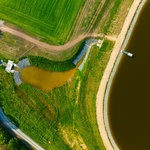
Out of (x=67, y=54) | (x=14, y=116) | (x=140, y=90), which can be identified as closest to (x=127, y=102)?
(x=140, y=90)

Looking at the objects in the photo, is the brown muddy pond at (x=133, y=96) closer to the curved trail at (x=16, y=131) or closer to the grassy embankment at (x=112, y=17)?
the grassy embankment at (x=112, y=17)

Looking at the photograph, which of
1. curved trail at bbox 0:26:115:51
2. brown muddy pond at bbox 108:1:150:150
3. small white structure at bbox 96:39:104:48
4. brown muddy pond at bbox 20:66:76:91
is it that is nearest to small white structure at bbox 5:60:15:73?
brown muddy pond at bbox 20:66:76:91

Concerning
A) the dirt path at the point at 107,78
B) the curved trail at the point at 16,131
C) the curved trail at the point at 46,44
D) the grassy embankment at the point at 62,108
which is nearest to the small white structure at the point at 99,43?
the grassy embankment at the point at 62,108

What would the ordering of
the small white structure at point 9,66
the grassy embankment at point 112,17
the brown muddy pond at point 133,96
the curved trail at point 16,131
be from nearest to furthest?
the brown muddy pond at point 133,96 < the curved trail at point 16,131 < the grassy embankment at point 112,17 < the small white structure at point 9,66

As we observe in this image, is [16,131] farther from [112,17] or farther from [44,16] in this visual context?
[112,17]

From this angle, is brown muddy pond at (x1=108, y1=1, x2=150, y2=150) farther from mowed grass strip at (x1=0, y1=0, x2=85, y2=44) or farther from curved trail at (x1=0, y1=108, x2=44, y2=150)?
curved trail at (x1=0, y1=108, x2=44, y2=150)

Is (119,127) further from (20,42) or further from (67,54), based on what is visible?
(20,42)
